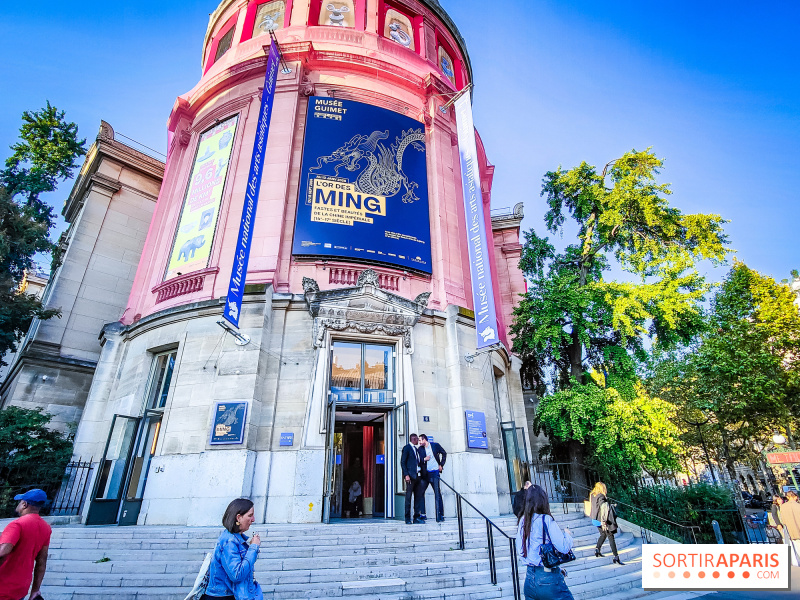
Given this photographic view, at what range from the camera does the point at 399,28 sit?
19.5 meters

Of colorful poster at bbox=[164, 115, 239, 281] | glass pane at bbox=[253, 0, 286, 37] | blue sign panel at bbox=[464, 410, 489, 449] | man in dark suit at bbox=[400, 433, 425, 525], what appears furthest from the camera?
glass pane at bbox=[253, 0, 286, 37]

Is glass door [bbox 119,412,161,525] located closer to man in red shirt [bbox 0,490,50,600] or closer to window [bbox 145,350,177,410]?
window [bbox 145,350,177,410]

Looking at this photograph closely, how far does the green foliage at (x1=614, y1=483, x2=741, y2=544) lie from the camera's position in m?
15.2

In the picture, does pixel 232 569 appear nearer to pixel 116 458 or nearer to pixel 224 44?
pixel 116 458

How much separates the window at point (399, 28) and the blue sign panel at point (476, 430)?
1581cm

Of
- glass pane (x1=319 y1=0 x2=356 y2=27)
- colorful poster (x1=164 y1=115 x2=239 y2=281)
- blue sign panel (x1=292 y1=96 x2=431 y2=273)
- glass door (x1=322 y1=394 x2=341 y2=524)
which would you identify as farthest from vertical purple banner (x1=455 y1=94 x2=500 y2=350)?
colorful poster (x1=164 y1=115 x2=239 y2=281)

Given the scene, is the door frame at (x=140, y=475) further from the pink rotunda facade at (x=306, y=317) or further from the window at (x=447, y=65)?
the window at (x=447, y=65)

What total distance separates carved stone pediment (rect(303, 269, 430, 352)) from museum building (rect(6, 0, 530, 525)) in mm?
58

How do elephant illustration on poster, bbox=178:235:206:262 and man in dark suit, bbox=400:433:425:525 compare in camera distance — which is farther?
elephant illustration on poster, bbox=178:235:206:262

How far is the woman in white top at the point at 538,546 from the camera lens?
12.4 ft

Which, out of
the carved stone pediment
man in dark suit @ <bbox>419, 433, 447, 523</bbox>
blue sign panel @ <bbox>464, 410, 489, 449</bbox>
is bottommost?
man in dark suit @ <bbox>419, 433, 447, 523</bbox>

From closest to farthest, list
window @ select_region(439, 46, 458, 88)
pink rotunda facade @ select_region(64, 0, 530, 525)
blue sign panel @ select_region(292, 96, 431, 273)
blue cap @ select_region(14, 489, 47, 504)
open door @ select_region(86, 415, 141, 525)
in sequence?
1. blue cap @ select_region(14, 489, 47, 504)
2. open door @ select_region(86, 415, 141, 525)
3. pink rotunda facade @ select_region(64, 0, 530, 525)
4. blue sign panel @ select_region(292, 96, 431, 273)
5. window @ select_region(439, 46, 458, 88)

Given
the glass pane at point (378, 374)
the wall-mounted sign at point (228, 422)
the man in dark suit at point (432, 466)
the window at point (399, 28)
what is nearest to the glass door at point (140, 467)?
the wall-mounted sign at point (228, 422)

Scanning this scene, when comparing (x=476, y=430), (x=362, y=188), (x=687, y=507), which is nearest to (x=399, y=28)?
(x=362, y=188)
